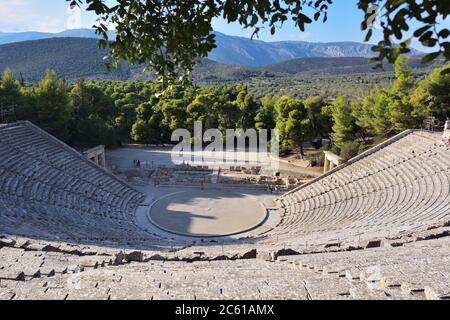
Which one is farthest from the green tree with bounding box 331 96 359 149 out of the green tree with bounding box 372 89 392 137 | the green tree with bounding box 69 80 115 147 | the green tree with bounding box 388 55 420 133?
the green tree with bounding box 69 80 115 147

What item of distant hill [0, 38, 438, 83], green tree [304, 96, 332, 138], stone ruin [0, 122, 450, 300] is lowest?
stone ruin [0, 122, 450, 300]

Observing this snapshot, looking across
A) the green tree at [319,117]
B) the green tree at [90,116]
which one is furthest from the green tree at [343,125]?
the green tree at [90,116]

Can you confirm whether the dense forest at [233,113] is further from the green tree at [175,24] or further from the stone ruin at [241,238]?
→ the green tree at [175,24]

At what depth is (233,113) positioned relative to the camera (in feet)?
109

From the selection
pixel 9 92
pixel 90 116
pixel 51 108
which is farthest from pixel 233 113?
pixel 9 92

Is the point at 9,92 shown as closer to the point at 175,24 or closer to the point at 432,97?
the point at 175,24

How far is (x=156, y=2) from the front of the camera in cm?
403

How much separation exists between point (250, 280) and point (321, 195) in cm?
1300

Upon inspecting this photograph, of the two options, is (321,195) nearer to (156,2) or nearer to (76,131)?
(156,2)

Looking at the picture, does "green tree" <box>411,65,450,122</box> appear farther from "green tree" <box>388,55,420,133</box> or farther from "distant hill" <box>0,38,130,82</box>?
"distant hill" <box>0,38,130,82</box>

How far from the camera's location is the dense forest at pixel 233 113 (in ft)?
76.3

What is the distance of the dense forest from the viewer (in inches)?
916

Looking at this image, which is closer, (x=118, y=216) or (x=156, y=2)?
(x=156, y=2)
